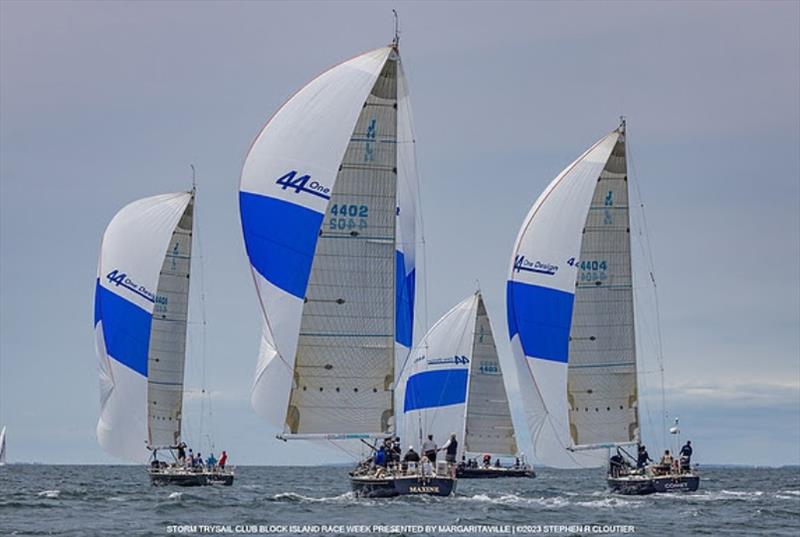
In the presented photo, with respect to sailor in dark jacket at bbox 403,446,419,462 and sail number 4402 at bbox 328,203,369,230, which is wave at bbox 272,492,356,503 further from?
sail number 4402 at bbox 328,203,369,230

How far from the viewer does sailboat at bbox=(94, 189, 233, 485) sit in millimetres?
53094

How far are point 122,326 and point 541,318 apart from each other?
49.1ft

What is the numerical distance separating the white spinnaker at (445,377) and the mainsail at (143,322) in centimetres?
1562

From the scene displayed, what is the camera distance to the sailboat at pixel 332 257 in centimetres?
3800

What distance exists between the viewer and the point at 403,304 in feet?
131

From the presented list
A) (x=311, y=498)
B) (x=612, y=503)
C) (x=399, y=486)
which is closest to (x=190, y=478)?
(x=311, y=498)

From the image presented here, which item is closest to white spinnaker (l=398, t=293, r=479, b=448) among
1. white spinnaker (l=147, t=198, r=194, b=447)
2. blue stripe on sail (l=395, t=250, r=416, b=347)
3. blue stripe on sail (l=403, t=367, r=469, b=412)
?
blue stripe on sail (l=403, t=367, r=469, b=412)

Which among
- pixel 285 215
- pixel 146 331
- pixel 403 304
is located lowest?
pixel 403 304

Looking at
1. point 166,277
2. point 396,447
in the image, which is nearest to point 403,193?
point 396,447

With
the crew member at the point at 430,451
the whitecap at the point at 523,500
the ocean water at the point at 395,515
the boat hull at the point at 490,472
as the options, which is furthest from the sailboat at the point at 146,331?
the boat hull at the point at 490,472

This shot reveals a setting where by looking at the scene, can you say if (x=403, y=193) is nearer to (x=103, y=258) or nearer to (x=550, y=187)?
(x=550, y=187)

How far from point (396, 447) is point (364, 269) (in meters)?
4.50

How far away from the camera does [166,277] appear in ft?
178

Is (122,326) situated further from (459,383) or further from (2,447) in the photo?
(2,447)
